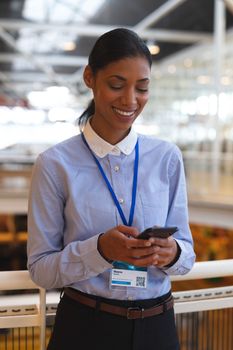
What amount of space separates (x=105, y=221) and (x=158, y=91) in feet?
77.8

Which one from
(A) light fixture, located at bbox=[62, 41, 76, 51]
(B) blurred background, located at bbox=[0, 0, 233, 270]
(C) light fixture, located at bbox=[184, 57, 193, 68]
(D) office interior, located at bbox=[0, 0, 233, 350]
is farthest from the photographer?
(C) light fixture, located at bbox=[184, 57, 193, 68]

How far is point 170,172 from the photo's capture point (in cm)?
151

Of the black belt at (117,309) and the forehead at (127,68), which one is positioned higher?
the forehead at (127,68)

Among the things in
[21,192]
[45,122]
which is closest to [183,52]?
[45,122]

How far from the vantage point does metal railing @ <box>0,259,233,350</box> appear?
1630 millimetres

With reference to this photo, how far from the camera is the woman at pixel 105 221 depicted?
136 centimetres

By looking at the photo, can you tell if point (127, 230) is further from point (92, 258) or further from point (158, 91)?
point (158, 91)

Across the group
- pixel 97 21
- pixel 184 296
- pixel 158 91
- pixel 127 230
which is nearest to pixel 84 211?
pixel 127 230

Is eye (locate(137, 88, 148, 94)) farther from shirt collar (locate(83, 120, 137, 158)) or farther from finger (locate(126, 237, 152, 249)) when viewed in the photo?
finger (locate(126, 237, 152, 249))

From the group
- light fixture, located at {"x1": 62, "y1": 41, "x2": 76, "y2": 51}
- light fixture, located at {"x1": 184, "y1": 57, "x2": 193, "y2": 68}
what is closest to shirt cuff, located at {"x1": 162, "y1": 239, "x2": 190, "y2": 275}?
light fixture, located at {"x1": 62, "y1": 41, "x2": 76, "y2": 51}

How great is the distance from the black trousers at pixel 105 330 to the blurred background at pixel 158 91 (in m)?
4.55

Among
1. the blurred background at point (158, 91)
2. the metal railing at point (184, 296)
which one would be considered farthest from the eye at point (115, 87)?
the blurred background at point (158, 91)

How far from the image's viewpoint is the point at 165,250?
1315 millimetres

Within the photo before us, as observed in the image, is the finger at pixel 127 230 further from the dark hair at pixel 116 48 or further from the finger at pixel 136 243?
the dark hair at pixel 116 48
